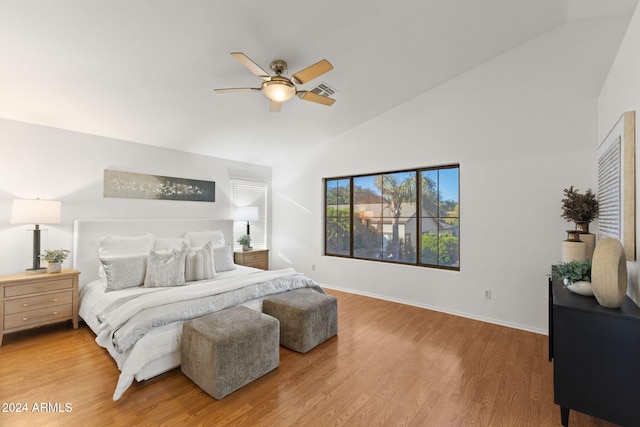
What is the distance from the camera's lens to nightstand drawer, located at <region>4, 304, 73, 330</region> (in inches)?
118

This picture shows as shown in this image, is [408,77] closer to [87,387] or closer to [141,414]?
[141,414]

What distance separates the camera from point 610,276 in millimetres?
1796

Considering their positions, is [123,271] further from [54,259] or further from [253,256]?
[253,256]

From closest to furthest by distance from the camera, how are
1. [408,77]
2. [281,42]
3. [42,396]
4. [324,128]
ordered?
[42,396] → [281,42] → [408,77] → [324,128]

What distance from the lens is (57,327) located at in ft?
11.4

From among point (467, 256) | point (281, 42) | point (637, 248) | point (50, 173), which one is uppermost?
point (281, 42)

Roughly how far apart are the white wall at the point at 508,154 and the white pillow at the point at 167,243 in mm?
3034

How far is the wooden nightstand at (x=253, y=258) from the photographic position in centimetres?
539

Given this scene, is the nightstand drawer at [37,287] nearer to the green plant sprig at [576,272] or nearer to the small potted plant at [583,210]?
the green plant sprig at [576,272]

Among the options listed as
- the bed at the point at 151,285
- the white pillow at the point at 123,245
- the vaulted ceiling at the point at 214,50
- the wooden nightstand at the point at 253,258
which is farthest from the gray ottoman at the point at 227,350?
the wooden nightstand at the point at 253,258

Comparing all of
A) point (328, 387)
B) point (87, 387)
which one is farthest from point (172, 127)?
point (328, 387)

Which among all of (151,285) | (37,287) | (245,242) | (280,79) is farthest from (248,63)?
(245,242)

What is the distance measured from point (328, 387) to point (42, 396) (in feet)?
6.98

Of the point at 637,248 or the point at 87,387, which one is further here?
the point at 87,387
